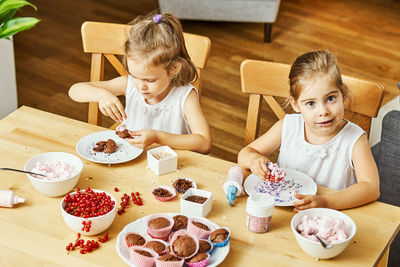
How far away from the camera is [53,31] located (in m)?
4.79

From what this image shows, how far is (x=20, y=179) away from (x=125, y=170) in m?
0.30

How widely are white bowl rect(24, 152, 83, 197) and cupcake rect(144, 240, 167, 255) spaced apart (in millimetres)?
329

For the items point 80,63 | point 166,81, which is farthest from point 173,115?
point 80,63

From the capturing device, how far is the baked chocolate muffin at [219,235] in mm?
1452

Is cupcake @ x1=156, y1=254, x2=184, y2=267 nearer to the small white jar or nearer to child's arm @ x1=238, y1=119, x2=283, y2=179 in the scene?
the small white jar

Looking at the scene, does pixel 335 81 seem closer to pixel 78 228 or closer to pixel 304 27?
pixel 78 228

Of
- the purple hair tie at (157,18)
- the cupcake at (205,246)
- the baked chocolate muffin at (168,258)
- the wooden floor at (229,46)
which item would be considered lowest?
the wooden floor at (229,46)

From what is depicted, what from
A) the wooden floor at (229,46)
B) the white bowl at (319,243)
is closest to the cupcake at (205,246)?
the white bowl at (319,243)

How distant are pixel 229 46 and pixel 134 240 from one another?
339cm

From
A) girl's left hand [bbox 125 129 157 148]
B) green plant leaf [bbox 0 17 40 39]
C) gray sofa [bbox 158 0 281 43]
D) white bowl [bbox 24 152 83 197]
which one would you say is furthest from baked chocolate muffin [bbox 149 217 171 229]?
gray sofa [bbox 158 0 281 43]

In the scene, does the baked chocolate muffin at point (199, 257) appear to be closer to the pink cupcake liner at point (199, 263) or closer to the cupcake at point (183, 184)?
the pink cupcake liner at point (199, 263)

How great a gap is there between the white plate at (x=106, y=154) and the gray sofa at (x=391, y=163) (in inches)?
36.2

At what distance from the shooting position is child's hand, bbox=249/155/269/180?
1.75m

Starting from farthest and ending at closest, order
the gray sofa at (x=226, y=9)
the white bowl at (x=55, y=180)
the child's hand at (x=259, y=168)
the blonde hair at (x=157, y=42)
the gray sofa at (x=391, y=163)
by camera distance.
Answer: the gray sofa at (x=226, y=9), the gray sofa at (x=391, y=163), the blonde hair at (x=157, y=42), the child's hand at (x=259, y=168), the white bowl at (x=55, y=180)
